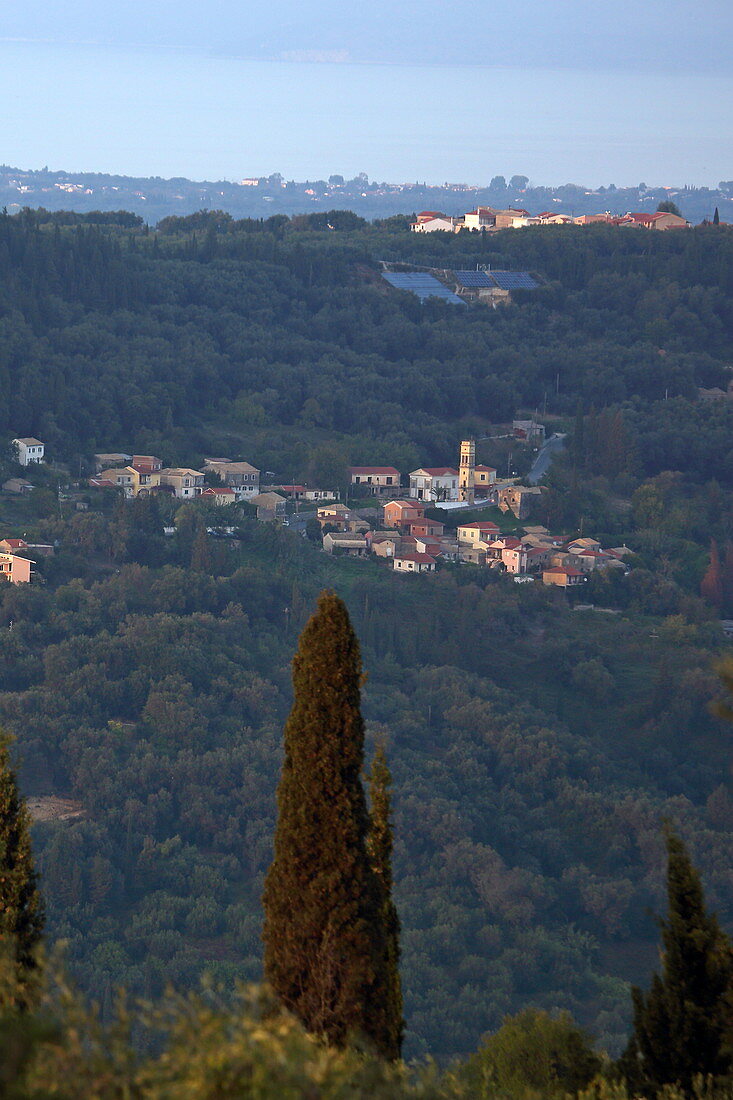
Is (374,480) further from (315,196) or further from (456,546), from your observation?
(315,196)

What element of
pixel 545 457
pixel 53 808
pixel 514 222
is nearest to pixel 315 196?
pixel 514 222

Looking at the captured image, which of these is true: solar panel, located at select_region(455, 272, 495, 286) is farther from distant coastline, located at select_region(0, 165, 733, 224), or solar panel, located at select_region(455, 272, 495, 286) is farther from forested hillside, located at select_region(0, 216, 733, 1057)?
distant coastline, located at select_region(0, 165, 733, 224)

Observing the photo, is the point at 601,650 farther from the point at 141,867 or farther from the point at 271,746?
the point at 141,867

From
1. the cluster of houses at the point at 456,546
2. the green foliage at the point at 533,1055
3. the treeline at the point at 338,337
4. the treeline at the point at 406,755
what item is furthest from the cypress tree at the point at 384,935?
the treeline at the point at 338,337

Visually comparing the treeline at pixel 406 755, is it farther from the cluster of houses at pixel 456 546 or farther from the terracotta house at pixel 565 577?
the cluster of houses at pixel 456 546

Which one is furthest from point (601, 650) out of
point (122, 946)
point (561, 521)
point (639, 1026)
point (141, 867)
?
point (639, 1026)

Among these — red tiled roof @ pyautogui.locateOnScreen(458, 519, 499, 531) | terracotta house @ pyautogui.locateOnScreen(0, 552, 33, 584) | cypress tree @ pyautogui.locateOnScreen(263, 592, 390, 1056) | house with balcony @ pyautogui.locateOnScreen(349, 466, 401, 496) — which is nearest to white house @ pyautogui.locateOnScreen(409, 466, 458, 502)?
house with balcony @ pyautogui.locateOnScreen(349, 466, 401, 496)

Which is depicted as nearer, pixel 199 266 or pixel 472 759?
pixel 472 759

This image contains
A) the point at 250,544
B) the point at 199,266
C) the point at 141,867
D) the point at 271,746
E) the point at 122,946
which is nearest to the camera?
the point at 122,946
